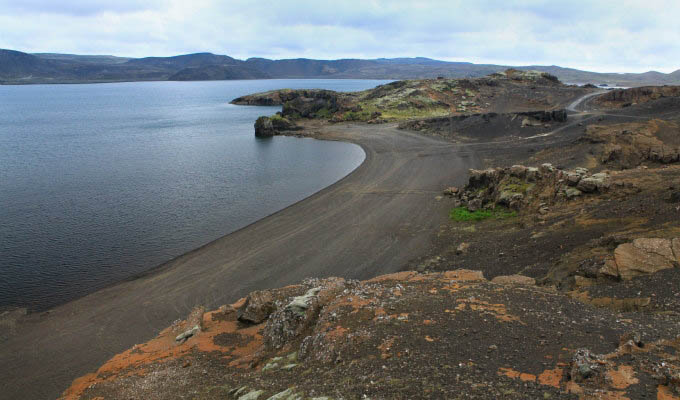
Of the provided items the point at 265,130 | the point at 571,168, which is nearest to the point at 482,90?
the point at 265,130

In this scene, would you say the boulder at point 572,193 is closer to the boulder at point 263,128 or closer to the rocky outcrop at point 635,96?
the rocky outcrop at point 635,96

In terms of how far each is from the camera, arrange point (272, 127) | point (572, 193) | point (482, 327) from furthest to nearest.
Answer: point (272, 127), point (572, 193), point (482, 327)

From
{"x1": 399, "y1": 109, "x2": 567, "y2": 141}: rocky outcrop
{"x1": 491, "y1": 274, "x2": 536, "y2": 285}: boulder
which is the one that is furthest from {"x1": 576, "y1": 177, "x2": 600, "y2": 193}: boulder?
{"x1": 399, "y1": 109, "x2": 567, "y2": 141}: rocky outcrop

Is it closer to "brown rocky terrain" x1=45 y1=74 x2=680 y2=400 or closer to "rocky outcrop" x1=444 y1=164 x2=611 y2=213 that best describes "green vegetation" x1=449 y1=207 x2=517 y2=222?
"rocky outcrop" x1=444 y1=164 x2=611 y2=213

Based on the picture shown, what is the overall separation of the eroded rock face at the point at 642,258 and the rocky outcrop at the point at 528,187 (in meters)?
10.5

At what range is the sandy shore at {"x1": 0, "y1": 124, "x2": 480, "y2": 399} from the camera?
735 inches

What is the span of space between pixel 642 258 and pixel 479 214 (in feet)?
52.5

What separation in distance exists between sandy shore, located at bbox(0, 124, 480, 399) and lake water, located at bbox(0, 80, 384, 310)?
2.63 m

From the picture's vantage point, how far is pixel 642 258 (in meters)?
15.3

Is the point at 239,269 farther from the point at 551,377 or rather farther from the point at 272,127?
the point at 272,127

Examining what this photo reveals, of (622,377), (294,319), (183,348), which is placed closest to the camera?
(622,377)

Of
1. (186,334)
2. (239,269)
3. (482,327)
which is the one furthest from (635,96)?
(186,334)

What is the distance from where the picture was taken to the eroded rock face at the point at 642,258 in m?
14.8

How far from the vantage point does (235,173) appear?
53.4 meters
